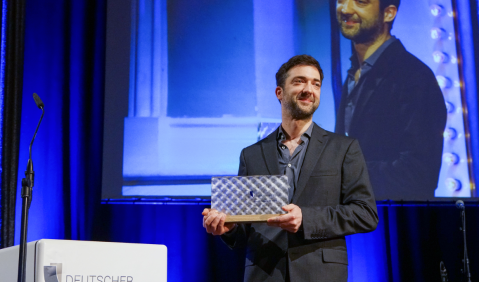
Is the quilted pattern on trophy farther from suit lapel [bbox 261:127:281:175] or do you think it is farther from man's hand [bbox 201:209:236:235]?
suit lapel [bbox 261:127:281:175]

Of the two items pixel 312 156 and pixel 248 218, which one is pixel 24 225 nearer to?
pixel 248 218

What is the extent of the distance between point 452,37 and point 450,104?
1.77 ft

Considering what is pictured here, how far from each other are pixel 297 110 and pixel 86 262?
1.16 meters

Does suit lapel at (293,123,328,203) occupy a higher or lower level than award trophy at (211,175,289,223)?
higher

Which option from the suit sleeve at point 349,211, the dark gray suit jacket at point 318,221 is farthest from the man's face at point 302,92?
the suit sleeve at point 349,211

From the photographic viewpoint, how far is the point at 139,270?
60.0 inches

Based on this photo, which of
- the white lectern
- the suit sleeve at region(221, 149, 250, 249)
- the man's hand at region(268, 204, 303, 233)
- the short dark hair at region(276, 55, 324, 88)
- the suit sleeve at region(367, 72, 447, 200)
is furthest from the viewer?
the suit sleeve at region(367, 72, 447, 200)

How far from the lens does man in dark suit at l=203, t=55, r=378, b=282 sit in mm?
1850

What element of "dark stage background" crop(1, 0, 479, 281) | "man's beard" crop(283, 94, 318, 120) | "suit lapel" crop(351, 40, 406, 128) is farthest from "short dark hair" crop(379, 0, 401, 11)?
"man's beard" crop(283, 94, 318, 120)

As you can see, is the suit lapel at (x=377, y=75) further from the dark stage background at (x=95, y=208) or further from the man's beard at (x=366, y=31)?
the dark stage background at (x=95, y=208)

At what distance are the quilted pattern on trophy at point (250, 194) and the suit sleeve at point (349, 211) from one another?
0.12 m

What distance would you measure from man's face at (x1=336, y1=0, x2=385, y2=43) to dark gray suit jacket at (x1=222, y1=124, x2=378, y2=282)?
1.84 m

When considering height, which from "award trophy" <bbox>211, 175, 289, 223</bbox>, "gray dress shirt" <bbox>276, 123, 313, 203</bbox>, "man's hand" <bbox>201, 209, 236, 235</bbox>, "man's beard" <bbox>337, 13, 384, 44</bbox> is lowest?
"man's hand" <bbox>201, 209, 236, 235</bbox>

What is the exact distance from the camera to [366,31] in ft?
12.3
